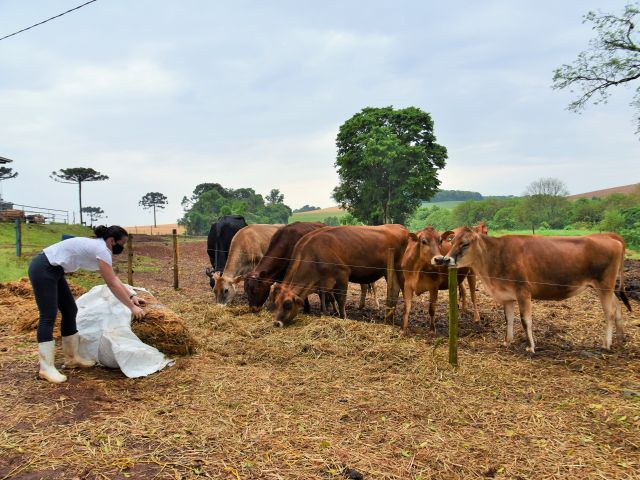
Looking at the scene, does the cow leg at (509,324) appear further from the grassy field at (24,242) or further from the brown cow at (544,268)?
the grassy field at (24,242)

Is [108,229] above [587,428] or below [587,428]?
above

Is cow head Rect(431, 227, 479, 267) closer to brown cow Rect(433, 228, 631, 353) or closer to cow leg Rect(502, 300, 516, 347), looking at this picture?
brown cow Rect(433, 228, 631, 353)

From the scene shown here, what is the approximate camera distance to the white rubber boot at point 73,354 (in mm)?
5172

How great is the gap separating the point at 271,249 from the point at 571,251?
6.04 metres

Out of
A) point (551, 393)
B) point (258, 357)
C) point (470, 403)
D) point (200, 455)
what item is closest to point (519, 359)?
point (551, 393)

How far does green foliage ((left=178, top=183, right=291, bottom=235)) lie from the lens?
7099cm

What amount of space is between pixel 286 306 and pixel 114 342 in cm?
317

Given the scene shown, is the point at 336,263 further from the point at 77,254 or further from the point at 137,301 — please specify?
the point at 77,254

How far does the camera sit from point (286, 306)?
25.5 ft

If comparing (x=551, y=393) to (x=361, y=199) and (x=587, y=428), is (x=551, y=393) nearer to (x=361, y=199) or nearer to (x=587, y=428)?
(x=587, y=428)

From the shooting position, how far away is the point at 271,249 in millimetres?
9945

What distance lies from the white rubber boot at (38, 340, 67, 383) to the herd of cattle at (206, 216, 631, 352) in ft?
11.8

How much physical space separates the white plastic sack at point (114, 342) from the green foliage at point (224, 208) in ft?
188

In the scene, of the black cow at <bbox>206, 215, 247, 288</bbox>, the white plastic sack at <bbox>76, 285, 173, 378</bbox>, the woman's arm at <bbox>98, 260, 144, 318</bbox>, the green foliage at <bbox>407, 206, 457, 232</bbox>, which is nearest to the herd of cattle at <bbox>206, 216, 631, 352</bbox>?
the black cow at <bbox>206, 215, 247, 288</bbox>
